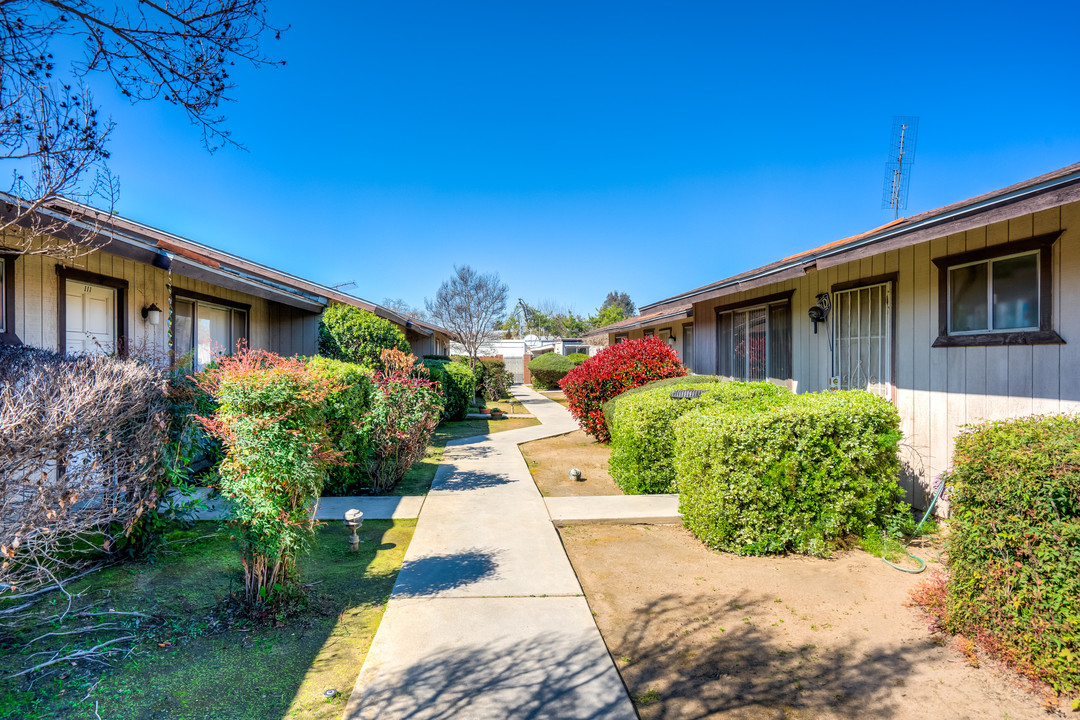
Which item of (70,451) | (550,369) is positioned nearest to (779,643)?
(70,451)

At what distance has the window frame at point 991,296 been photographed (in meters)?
4.30

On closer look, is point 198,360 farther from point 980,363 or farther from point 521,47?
point 980,363

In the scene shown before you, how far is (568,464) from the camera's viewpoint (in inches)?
352

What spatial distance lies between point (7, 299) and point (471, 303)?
68.8ft

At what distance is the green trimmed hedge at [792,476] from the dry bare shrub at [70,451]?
4.58 metres

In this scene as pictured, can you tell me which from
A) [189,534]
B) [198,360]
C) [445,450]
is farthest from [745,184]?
[189,534]

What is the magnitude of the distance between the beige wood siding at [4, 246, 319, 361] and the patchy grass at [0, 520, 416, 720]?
10.7 ft

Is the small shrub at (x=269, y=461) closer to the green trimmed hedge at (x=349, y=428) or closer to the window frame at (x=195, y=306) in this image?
the green trimmed hedge at (x=349, y=428)

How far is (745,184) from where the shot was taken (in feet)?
52.8

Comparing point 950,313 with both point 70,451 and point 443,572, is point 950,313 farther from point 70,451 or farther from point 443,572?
point 70,451

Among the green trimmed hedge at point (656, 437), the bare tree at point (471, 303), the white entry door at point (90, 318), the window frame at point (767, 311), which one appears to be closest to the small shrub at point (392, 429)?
the green trimmed hedge at point (656, 437)

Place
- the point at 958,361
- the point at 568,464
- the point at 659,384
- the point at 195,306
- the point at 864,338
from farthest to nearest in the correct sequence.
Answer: the point at 568,464 < the point at 659,384 < the point at 195,306 < the point at 864,338 < the point at 958,361

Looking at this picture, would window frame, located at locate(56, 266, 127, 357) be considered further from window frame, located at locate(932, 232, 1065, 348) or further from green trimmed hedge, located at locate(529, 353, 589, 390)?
green trimmed hedge, located at locate(529, 353, 589, 390)

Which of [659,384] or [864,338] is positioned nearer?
[864,338]
